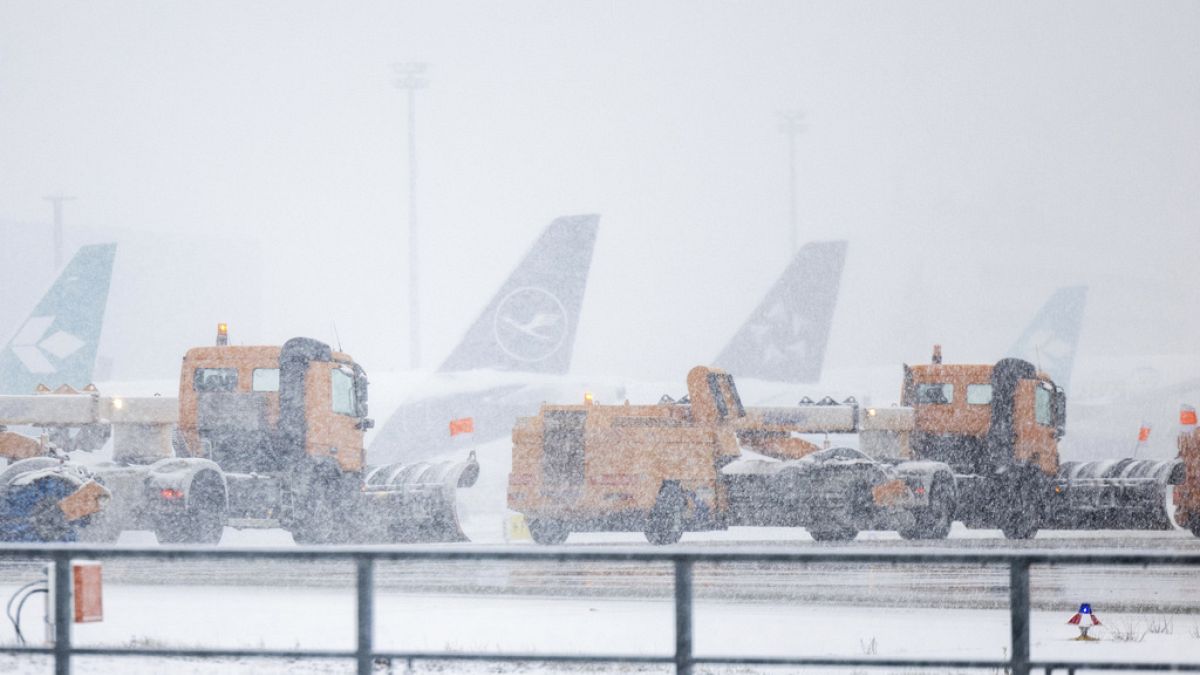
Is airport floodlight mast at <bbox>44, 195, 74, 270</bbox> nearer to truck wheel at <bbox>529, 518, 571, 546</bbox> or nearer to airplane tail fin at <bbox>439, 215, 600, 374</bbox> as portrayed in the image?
airplane tail fin at <bbox>439, 215, 600, 374</bbox>

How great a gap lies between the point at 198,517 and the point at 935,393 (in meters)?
13.3

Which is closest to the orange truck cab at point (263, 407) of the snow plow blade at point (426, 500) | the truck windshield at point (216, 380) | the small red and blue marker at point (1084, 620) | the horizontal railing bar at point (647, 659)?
the truck windshield at point (216, 380)

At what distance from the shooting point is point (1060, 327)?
197ft

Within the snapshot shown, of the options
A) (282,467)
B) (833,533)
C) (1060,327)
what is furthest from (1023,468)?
(1060,327)

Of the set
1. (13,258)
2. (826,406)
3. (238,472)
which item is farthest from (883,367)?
(238,472)

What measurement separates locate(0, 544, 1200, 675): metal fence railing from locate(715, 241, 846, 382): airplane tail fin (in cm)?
4312

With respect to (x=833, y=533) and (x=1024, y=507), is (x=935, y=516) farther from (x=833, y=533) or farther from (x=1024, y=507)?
(x=1024, y=507)

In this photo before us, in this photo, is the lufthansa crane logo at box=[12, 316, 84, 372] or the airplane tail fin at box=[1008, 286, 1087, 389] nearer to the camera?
the lufthansa crane logo at box=[12, 316, 84, 372]

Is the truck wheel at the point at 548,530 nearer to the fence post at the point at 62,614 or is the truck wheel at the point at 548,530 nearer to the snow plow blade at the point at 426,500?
the snow plow blade at the point at 426,500

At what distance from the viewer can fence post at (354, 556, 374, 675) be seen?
7.57 m

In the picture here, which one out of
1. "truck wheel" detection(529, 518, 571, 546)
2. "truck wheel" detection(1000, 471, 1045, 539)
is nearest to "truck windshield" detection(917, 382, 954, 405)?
"truck wheel" detection(1000, 471, 1045, 539)

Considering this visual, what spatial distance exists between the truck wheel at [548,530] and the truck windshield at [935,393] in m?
7.44

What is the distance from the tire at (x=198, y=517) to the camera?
72.4 ft

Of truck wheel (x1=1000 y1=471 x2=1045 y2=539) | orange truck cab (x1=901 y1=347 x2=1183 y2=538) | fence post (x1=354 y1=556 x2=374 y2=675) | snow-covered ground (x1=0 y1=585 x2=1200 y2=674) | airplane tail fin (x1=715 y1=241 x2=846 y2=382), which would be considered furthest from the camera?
airplane tail fin (x1=715 y1=241 x2=846 y2=382)
